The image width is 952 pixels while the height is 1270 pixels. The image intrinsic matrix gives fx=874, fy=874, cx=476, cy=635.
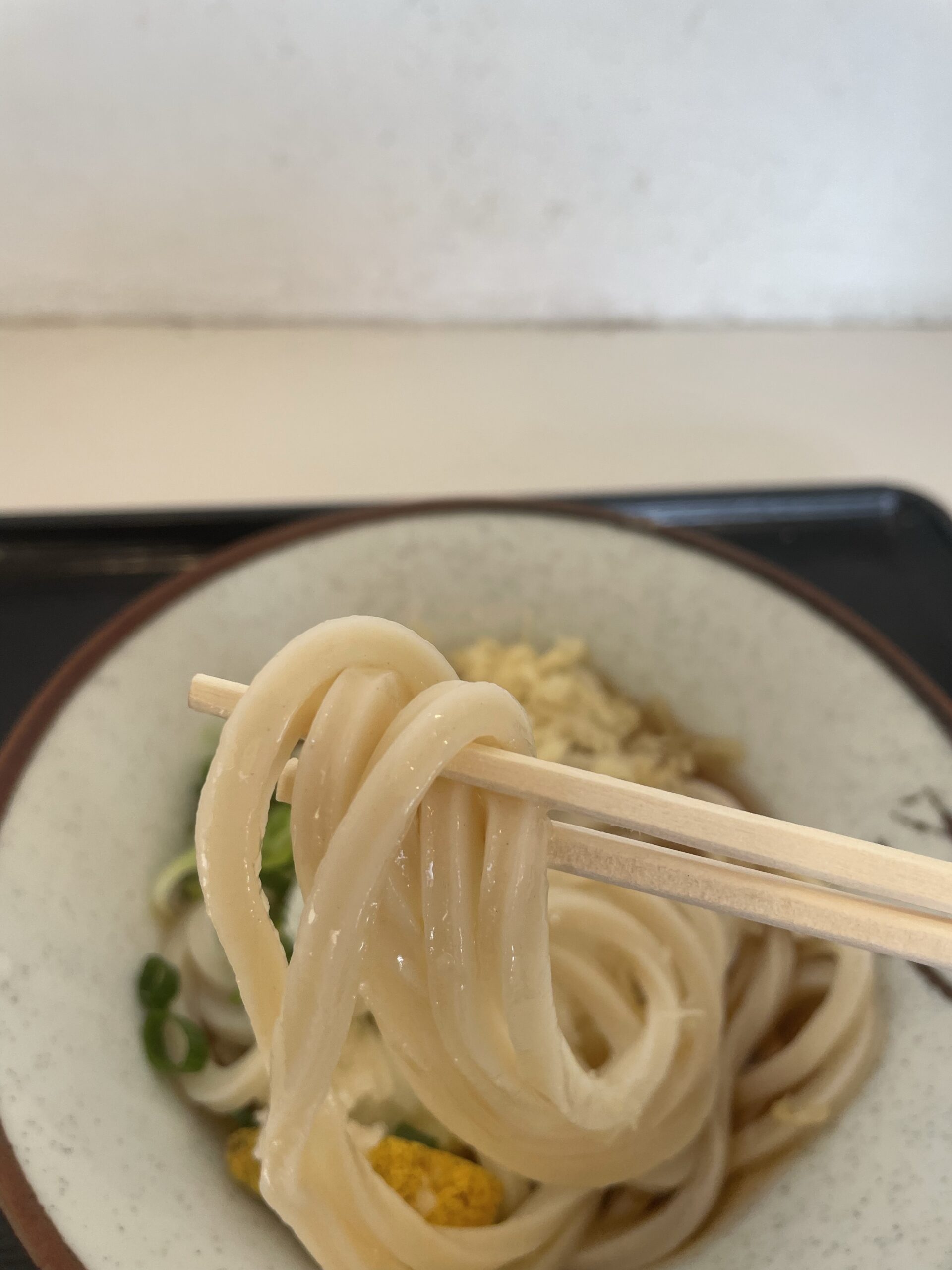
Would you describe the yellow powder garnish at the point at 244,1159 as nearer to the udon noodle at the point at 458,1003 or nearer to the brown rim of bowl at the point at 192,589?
the udon noodle at the point at 458,1003

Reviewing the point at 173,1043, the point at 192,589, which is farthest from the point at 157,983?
the point at 192,589

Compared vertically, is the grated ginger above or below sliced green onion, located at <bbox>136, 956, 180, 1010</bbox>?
above

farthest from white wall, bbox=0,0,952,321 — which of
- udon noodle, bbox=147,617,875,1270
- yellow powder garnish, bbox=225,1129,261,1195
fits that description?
yellow powder garnish, bbox=225,1129,261,1195

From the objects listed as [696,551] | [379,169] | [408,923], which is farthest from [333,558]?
[379,169]

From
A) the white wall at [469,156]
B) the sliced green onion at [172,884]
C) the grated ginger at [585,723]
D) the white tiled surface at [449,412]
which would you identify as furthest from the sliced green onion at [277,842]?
the white wall at [469,156]

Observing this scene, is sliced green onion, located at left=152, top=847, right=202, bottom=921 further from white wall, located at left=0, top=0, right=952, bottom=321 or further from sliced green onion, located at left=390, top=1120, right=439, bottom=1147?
white wall, located at left=0, top=0, right=952, bottom=321

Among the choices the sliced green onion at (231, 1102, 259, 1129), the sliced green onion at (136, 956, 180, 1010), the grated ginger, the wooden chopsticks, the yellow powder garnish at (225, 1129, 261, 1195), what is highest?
the grated ginger

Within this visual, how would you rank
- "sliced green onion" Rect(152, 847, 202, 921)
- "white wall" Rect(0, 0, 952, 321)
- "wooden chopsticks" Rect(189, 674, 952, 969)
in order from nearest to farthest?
"wooden chopsticks" Rect(189, 674, 952, 969) → "sliced green onion" Rect(152, 847, 202, 921) → "white wall" Rect(0, 0, 952, 321)
